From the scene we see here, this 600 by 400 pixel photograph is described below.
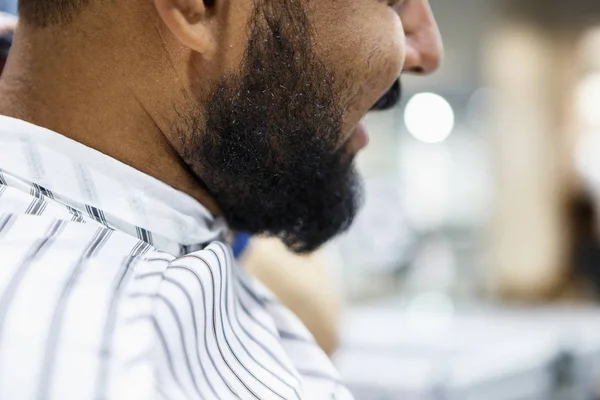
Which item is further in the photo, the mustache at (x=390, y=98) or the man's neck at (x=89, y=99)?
the mustache at (x=390, y=98)

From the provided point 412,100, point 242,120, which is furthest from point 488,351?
point 412,100

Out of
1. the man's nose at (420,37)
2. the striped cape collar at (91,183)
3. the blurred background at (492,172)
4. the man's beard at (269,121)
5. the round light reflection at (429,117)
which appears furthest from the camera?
the round light reflection at (429,117)

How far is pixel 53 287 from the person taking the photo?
20.0 inches

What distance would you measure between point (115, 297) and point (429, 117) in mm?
5431

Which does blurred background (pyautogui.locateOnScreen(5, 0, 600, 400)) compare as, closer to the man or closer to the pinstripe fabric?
the man

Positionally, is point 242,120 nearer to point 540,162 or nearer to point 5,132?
point 5,132

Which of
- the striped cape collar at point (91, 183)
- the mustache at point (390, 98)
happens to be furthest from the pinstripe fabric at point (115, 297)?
the mustache at point (390, 98)

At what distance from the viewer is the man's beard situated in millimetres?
731

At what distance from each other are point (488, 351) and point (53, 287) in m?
1.59

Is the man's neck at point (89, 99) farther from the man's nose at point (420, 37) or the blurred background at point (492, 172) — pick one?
the blurred background at point (492, 172)

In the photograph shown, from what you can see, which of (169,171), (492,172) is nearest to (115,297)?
(169,171)

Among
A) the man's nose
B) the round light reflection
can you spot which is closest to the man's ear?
the man's nose

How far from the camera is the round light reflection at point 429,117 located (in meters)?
5.69

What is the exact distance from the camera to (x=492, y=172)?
221 inches
